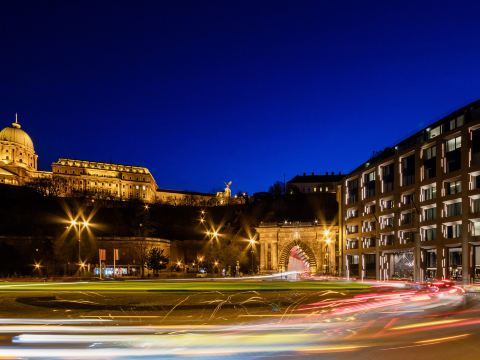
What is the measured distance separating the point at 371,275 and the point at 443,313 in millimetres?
73095

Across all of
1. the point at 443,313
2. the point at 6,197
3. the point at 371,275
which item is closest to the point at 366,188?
the point at 371,275

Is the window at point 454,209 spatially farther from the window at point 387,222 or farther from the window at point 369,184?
the window at point 369,184

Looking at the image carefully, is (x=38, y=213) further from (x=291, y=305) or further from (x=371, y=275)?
(x=291, y=305)

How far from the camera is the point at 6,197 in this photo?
18875 cm

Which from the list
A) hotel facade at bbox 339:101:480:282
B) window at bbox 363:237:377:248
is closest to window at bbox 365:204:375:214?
hotel facade at bbox 339:101:480:282

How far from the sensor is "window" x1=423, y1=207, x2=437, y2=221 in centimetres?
7644

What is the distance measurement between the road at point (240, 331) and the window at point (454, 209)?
45.0 metres

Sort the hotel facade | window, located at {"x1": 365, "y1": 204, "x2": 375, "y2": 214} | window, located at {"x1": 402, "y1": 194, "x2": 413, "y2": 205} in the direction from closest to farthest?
the hotel facade, window, located at {"x1": 402, "y1": 194, "x2": 413, "y2": 205}, window, located at {"x1": 365, "y1": 204, "x2": 375, "y2": 214}

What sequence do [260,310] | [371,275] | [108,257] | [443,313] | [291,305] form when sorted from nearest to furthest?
[443,313]
[260,310]
[291,305]
[371,275]
[108,257]

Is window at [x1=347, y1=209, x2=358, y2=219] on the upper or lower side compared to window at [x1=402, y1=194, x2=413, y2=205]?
lower

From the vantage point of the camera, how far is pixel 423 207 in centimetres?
7838

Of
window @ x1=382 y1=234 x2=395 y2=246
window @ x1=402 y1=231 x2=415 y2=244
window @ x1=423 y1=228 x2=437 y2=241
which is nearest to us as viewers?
window @ x1=423 y1=228 x2=437 y2=241

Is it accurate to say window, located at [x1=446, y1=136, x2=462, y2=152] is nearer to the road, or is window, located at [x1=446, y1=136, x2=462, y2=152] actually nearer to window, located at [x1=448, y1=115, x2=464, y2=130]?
window, located at [x1=448, y1=115, x2=464, y2=130]

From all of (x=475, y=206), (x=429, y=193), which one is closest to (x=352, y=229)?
(x=429, y=193)
